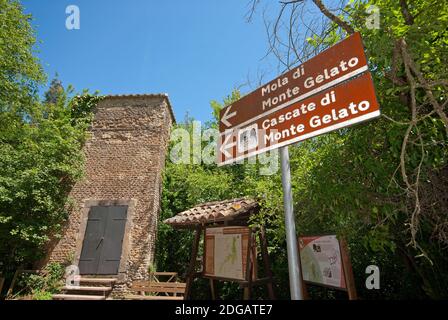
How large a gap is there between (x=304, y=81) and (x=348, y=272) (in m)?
2.35

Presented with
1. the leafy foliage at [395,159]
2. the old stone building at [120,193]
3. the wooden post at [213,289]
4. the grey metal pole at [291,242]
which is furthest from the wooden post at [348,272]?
the old stone building at [120,193]

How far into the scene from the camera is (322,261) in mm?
3588

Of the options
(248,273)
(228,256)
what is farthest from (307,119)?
(228,256)

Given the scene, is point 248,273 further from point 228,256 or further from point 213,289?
point 213,289

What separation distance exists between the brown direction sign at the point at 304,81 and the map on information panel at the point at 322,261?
2.05 m

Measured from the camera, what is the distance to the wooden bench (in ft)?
25.0

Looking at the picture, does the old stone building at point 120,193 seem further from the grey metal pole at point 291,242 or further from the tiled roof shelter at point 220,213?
the grey metal pole at point 291,242

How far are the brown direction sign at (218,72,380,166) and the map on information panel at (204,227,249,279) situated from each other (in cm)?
299

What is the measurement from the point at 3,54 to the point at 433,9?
30.1 feet

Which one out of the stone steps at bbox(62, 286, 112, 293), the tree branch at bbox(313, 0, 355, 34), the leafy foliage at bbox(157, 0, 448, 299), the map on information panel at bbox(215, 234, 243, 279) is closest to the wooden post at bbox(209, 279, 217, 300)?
the map on information panel at bbox(215, 234, 243, 279)

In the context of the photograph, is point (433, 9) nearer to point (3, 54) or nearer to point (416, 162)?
point (416, 162)

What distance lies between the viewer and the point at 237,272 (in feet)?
15.9

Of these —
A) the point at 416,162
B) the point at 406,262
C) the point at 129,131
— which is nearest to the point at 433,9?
the point at 416,162

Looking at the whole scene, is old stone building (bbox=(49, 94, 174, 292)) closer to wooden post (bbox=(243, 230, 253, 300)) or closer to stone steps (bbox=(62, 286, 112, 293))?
stone steps (bbox=(62, 286, 112, 293))
